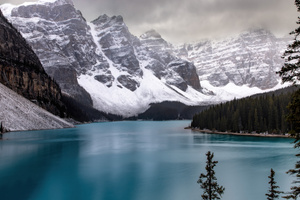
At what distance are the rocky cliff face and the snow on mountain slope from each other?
73.3 feet

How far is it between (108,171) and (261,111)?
85.4m

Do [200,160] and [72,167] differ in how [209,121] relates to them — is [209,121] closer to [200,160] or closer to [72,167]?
[200,160]

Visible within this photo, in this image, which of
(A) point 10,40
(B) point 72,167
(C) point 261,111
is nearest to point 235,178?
(B) point 72,167

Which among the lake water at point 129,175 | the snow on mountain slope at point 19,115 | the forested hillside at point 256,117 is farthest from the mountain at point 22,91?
the forested hillside at point 256,117

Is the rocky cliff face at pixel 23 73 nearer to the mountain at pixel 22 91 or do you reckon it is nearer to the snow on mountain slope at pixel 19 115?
the mountain at pixel 22 91

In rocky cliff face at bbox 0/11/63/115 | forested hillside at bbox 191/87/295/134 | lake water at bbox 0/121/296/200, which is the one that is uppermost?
rocky cliff face at bbox 0/11/63/115

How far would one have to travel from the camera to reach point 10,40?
16288 centimetres

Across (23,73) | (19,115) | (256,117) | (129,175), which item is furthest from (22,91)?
(129,175)

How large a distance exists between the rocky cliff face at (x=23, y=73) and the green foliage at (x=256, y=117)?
8943 cm

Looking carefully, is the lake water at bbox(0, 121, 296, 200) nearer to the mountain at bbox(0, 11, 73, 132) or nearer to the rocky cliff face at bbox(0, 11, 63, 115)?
the mountain at bbox(0, 11, 73, 132)

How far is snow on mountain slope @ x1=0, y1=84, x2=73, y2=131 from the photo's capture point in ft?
360

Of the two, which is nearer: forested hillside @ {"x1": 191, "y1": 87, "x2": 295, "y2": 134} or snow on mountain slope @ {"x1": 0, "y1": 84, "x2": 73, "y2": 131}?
snow on mountain slope @ {"x1": 0, "y1": 84, "x2": 73, "y2": 131}

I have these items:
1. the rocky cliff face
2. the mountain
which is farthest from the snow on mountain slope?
the rocky cliff face

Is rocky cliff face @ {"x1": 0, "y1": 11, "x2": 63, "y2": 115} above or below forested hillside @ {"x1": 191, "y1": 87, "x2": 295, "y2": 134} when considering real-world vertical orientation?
above
